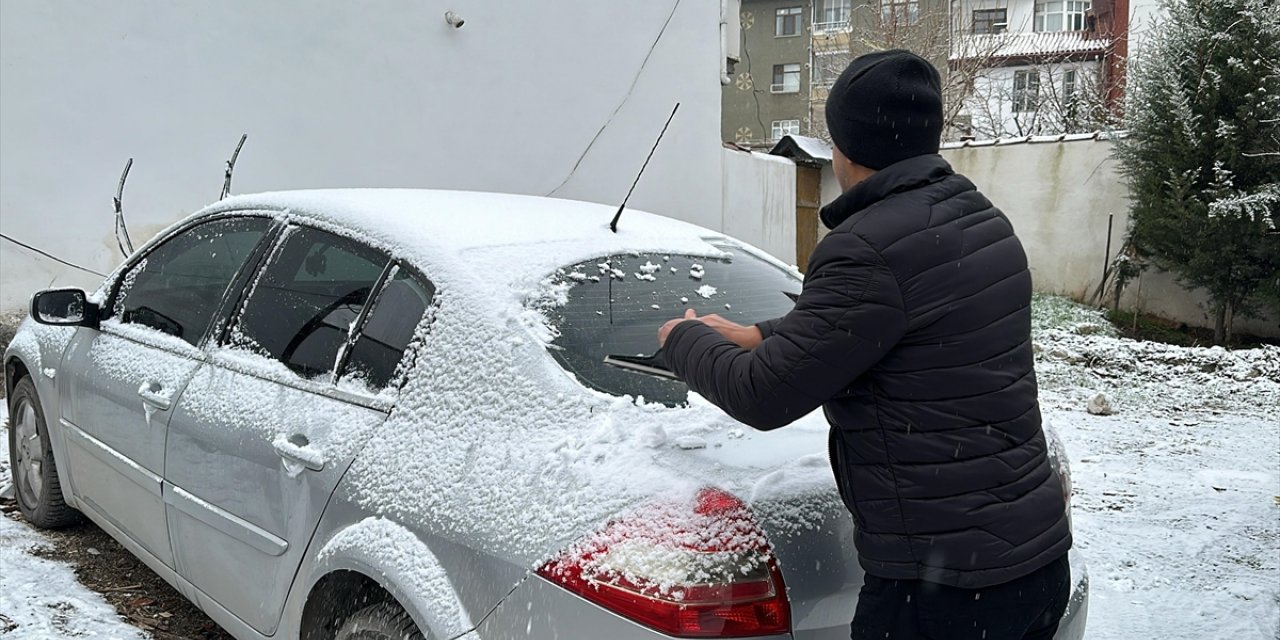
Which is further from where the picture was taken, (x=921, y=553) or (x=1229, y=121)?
(x=1229, y=121)

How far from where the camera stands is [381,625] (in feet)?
7.04

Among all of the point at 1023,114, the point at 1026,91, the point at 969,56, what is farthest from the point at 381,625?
the point at 1023,114

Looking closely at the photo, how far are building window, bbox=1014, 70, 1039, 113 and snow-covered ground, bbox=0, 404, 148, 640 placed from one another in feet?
71.4

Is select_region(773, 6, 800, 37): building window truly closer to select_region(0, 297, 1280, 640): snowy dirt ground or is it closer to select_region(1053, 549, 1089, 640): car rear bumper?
select_region(0, 297, 1280, 640): snowy dirt ground

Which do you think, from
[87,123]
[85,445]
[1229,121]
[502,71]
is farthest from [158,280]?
[1229,121]

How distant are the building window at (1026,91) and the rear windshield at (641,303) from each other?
21.2 metres

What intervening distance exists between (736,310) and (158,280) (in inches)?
86.4

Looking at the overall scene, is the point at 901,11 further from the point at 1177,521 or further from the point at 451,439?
→ the point at 451,439

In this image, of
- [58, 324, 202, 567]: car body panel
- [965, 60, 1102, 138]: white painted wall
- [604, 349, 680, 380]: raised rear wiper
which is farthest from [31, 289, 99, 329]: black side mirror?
[965, 60, 1102, 138]: white painted wall

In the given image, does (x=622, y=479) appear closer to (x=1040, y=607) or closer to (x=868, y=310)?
(x=868, y=310)

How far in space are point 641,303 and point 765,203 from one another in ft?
41.7

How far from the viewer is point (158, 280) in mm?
3578

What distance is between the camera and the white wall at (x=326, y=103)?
7.85 m

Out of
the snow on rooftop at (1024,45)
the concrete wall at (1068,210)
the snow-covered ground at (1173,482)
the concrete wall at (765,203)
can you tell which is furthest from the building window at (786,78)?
the snow-covered ground at (1173,482)
